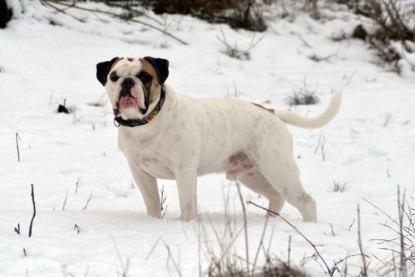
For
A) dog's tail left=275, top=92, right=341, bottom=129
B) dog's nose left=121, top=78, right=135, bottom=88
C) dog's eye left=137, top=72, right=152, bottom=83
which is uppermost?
dog's eye left=137, top=72, right=152, bottom=83

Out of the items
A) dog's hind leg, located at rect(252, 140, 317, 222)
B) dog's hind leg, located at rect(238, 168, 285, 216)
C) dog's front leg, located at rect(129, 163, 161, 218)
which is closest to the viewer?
dog's front leg, located at rect(129, 163, 161, 218)

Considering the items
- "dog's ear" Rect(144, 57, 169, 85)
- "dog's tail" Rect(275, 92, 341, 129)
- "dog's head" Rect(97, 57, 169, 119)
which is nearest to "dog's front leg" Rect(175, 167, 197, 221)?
"dog's head" Rect(97, 57, 169, 119)

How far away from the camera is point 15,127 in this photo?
616 centimetres

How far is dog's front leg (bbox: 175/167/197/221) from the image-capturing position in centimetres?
378

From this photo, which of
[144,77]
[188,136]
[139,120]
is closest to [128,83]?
[144,77]

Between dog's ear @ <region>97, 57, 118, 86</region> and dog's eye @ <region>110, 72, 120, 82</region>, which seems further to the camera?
dog's ear @ <region>97, 57, 118, 86</region>

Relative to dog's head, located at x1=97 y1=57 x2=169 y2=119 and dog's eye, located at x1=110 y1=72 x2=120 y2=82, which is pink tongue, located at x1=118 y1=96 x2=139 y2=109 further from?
dog's eye, located at x1=110 y1=72 x2=120 y2=82

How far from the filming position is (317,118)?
4.54 metres

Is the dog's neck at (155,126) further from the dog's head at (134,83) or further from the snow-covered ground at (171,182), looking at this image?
the snow-covered ground at (171,182)

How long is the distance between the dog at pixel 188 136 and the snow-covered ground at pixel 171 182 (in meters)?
0.29

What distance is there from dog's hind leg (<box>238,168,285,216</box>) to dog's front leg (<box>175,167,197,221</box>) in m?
0.84

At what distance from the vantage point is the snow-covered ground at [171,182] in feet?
9.40

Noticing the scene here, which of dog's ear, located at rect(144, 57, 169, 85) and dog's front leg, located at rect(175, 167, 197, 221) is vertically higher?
dog's ear, located at rect(144, 57, 169, 85)

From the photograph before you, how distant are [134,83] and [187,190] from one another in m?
0.77
